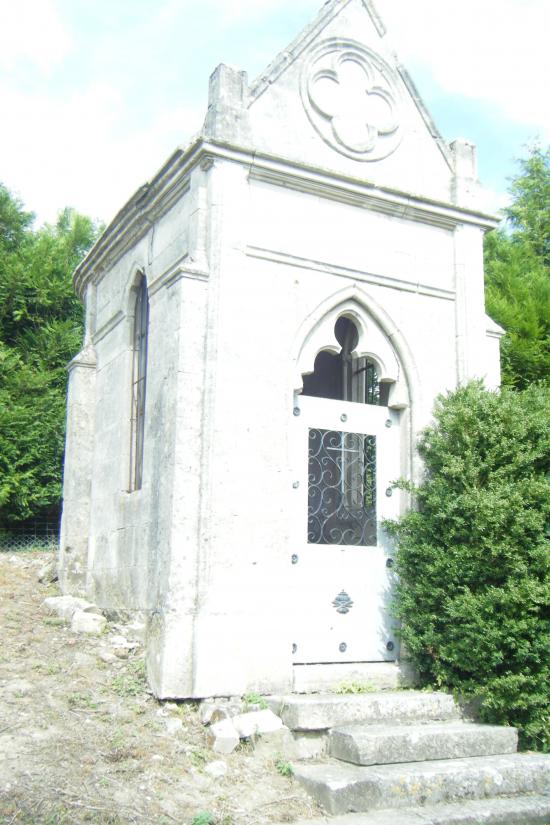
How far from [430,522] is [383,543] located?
0.65m

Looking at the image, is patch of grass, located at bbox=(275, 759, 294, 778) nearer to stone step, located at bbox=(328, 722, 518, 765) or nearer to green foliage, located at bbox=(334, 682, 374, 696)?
stone step, located at bbox=(328, 722, 518, 765)

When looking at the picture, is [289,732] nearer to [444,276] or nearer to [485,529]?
[485,529]

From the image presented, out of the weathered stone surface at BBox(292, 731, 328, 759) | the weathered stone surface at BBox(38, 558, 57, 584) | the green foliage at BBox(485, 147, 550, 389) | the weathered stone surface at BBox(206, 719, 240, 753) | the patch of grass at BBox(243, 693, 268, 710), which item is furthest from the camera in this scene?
the green foliage at BBox(485, 147, 550, 389)

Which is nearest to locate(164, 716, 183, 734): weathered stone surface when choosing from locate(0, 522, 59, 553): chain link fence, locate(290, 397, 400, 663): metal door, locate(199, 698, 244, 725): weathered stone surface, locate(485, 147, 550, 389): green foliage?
locate(199, 698, 244, 725): weathered stone surface

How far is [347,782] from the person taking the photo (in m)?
5.68

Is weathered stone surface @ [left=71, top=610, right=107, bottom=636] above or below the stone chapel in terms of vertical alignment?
below

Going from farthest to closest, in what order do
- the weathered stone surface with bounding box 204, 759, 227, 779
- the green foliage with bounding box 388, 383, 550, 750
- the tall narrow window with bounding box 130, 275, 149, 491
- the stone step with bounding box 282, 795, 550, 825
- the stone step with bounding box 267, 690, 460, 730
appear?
the tall narrow window with bounding box 130, 275, 149, 491 < the green foliage with bounding box 388, 383, 550, 750 < the stone step with bounding box 267, 690, 460, 730 < the weathered stone surface with bounding box 204, 759, 227, 779 < the stone step with bounding box 282, 795, 550, 825

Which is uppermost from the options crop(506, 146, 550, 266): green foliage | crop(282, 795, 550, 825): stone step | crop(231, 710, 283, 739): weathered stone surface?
crop(506, 146, 550, 266): green foliage

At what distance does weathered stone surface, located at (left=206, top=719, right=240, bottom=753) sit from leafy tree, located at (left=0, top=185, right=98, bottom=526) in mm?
7996

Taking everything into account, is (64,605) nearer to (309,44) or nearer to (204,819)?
(204,819)

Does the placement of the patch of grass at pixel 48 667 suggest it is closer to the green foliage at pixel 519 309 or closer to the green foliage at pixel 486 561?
the green foliage at pixel 486 561

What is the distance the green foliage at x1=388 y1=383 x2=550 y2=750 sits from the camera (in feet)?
23.2

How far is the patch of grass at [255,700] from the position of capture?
6734mm

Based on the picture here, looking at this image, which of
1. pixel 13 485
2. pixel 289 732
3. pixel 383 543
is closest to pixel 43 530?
pixel 13 485
